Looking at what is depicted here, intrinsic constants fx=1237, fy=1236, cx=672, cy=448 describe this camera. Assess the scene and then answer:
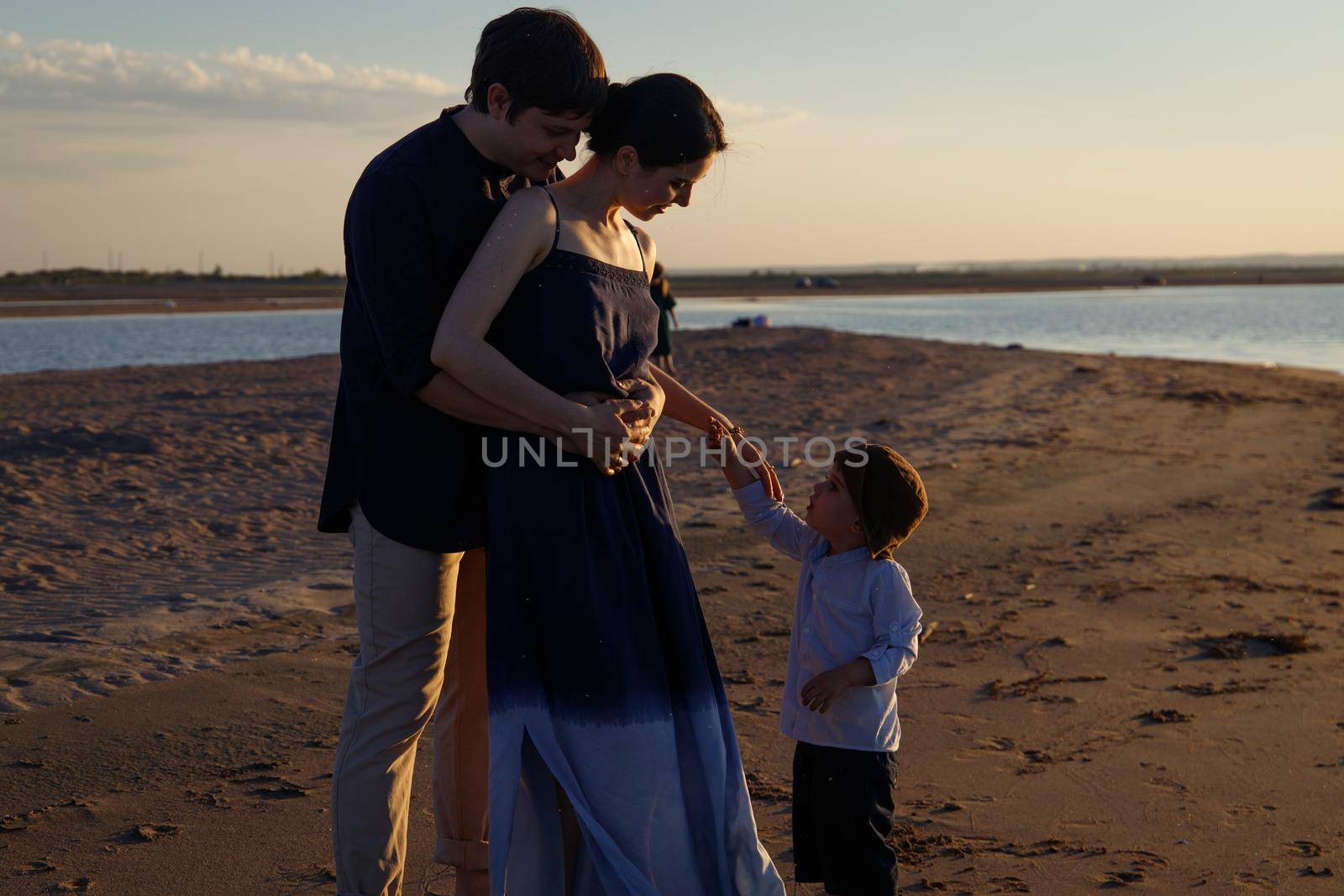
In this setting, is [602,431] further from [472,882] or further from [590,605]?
[472,882]

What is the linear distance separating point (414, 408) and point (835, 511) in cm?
101

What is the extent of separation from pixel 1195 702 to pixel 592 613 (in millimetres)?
2958

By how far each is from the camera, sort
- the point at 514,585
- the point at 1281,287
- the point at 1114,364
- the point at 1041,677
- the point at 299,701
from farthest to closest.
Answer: the point at 1281,287, the point at 1114,364, the point at 1041,677, the point at 299,701, the point at 514,585

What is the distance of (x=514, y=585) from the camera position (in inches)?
96.0

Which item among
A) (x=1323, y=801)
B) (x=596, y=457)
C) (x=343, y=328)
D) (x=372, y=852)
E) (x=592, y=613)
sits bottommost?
(x=1323, y=801)

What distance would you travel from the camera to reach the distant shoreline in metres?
47.5

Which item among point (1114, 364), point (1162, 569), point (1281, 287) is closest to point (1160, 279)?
point (1281, 287)

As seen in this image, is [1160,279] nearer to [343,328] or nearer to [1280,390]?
[1280,390]

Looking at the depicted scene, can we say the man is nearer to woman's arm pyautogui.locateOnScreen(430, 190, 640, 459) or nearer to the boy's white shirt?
woman's arm pyautogui.locateOnScreen(430, 190, 640, 459)

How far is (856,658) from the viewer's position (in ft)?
9.18

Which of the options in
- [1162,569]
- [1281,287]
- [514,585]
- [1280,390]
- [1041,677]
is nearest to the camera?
[514,585]

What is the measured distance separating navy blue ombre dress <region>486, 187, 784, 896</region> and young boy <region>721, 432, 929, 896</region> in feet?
1.05

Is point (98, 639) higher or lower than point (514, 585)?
lower

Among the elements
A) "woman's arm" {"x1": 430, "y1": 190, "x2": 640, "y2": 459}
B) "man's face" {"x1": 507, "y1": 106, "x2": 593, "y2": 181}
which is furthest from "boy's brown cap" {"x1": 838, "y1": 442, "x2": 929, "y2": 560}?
"man's face" {"x1": 507, "y1": 106, "x2": 593, "y2": 181}
